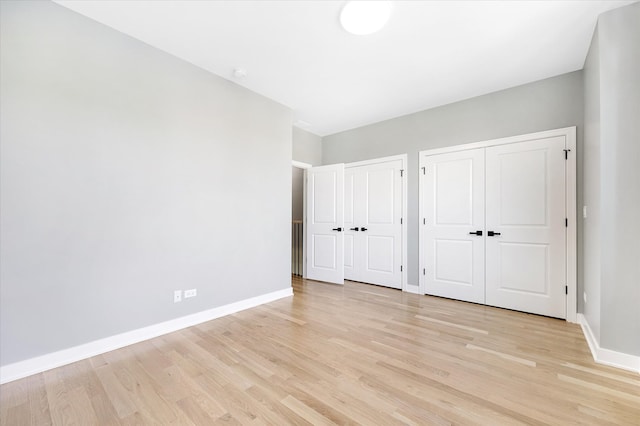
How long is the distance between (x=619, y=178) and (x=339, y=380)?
8.37 ft

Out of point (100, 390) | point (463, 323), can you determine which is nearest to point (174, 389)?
point (100, 390)

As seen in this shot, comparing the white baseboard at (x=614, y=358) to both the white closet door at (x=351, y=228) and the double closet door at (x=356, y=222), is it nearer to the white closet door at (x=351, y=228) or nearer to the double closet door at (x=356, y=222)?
the double closet door at (x=356, y=222)

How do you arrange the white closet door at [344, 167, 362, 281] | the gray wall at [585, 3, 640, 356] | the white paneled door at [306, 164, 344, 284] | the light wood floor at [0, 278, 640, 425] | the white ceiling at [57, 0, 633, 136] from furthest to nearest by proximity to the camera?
the white closet door at [344, 167, 362, 281] < the white paneled door at [306, 164, 344, 284] < the white ceiling at [57, 0, 633, 136] < the gray wall at [585, 3, 640, 356] < the light wood floor at [0, 278, 640, 425]

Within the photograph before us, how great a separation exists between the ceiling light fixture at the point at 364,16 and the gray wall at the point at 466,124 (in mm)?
2032

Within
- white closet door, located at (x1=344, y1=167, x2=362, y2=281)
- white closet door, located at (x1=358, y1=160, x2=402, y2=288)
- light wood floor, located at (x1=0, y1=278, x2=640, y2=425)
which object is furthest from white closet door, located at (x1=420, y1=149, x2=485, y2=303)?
white closet door, located at (x1=344, y1=167, x2=362, y2=281)

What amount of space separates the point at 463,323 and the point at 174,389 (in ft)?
8.85

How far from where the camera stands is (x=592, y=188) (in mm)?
2410

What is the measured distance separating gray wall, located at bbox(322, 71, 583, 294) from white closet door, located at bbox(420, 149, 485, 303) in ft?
0.58

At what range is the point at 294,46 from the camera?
256 cm

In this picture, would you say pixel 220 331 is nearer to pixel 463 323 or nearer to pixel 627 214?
pixel 463 323

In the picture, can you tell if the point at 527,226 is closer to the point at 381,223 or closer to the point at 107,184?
the point at 381,223

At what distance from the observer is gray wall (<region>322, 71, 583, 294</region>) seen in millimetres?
3012

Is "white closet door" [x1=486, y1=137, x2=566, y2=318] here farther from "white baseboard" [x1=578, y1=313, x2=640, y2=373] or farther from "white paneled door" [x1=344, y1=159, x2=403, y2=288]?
"white paneled door" [x1=344, y1=159, x2=403, y2=288]

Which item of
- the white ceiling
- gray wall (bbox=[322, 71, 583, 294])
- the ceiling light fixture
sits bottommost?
gray wall (bbox=[322, 71, 583, 294])
